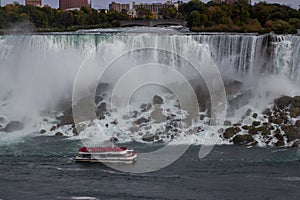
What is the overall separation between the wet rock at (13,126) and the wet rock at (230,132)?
35.1 feet

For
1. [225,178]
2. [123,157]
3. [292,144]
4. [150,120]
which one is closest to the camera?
[225,178]

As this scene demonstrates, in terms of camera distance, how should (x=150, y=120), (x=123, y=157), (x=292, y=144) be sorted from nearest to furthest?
(x=123, y=157) → (x=292, y=144) → (x=150, y=120)

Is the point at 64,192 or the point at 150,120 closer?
the point at 64,192

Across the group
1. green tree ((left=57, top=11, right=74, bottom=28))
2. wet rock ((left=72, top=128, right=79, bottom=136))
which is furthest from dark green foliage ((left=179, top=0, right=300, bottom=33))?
wet rock ((left=72, top=128, right=79, bottom=136))

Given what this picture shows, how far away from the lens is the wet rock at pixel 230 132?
95.1 ft

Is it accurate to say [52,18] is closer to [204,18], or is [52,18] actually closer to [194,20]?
[194,20]

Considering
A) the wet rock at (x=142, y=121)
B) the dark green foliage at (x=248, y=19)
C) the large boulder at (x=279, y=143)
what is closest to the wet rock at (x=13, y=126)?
the wet rock at (x=142, y=121)

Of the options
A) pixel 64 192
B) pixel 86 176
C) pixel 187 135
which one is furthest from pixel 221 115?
pixel 64 192

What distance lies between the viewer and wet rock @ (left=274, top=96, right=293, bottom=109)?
31.1m

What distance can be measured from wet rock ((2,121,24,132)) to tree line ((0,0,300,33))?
18.1m

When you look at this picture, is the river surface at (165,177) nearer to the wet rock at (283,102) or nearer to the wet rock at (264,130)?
the wet rock at (264,130)

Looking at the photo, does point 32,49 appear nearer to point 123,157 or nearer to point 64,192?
point 123,157

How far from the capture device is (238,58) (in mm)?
35875

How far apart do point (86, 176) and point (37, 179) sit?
1854 millimetres
